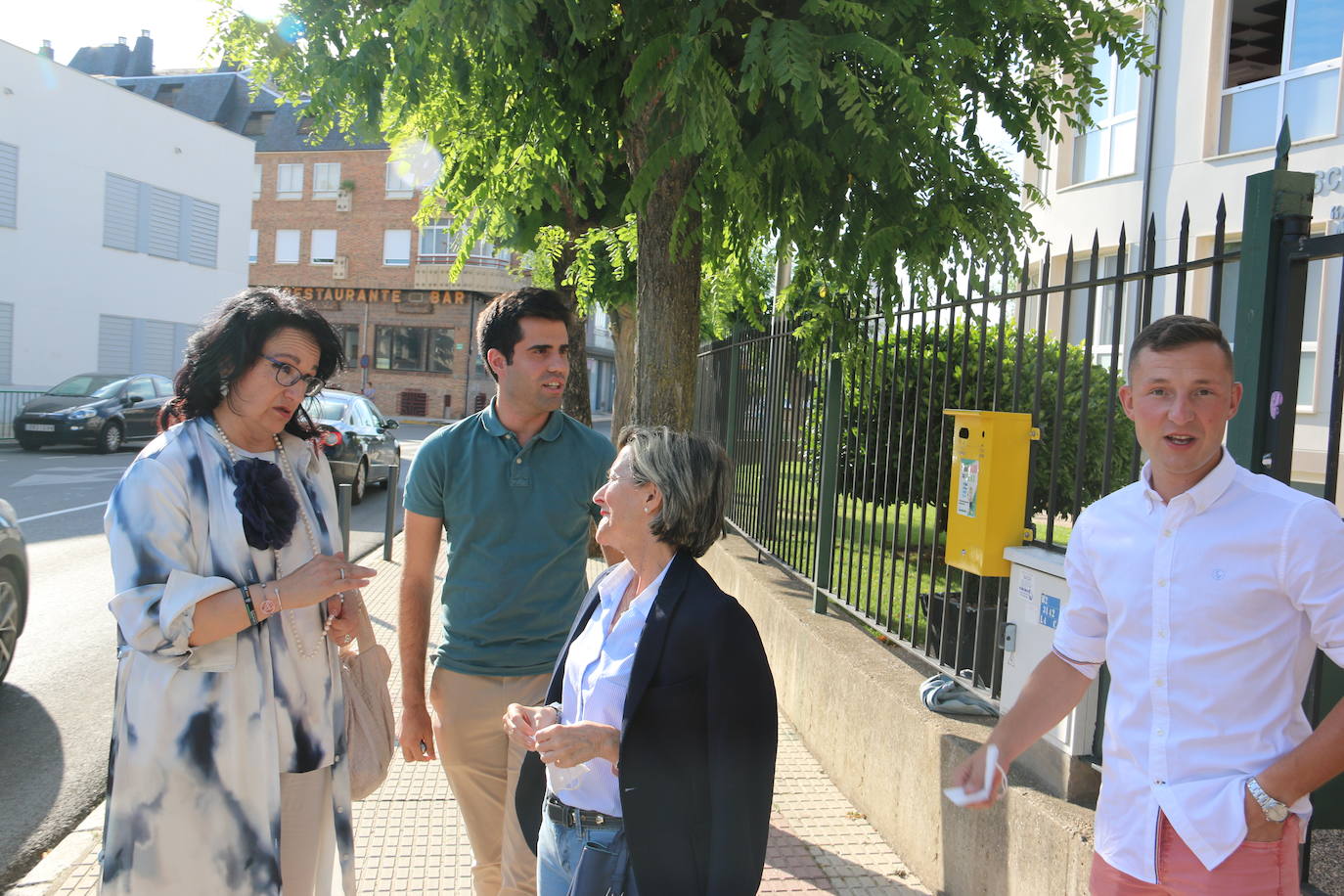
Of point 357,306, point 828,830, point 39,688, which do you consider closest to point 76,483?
point 39,688

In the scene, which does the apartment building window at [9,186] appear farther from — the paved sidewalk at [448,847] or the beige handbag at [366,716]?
the beige handbag at [366,716]

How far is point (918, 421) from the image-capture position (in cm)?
500

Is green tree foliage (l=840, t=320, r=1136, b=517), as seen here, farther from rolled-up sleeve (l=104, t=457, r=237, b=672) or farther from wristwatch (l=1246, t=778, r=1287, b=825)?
rolled-up sleeve (l=104, t=457, r=237, b=672)

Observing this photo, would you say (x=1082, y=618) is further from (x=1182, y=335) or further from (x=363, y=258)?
(x=363, y=258)

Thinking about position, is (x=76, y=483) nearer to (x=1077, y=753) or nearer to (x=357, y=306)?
(x=1077, y=753)

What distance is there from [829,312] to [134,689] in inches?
148

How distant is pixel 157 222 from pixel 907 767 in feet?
102

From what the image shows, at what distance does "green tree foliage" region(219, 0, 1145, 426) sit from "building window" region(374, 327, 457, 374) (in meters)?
38.5

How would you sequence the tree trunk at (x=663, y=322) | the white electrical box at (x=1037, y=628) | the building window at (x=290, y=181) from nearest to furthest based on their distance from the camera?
the white electrical box at (x=1037, y=628)
the tree trunk at (x=663, y=322)
the building window at (x=290, y=181)

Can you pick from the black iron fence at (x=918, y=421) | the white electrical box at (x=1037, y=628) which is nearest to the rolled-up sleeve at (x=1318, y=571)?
the black iron fence at (x=918, y=421)

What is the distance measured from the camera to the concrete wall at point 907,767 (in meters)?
3.02

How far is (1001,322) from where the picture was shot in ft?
12.5

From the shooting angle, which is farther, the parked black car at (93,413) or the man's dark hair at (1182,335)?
the parked black car at (93,413)

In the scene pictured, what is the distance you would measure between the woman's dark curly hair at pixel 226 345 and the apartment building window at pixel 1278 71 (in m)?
12.4
